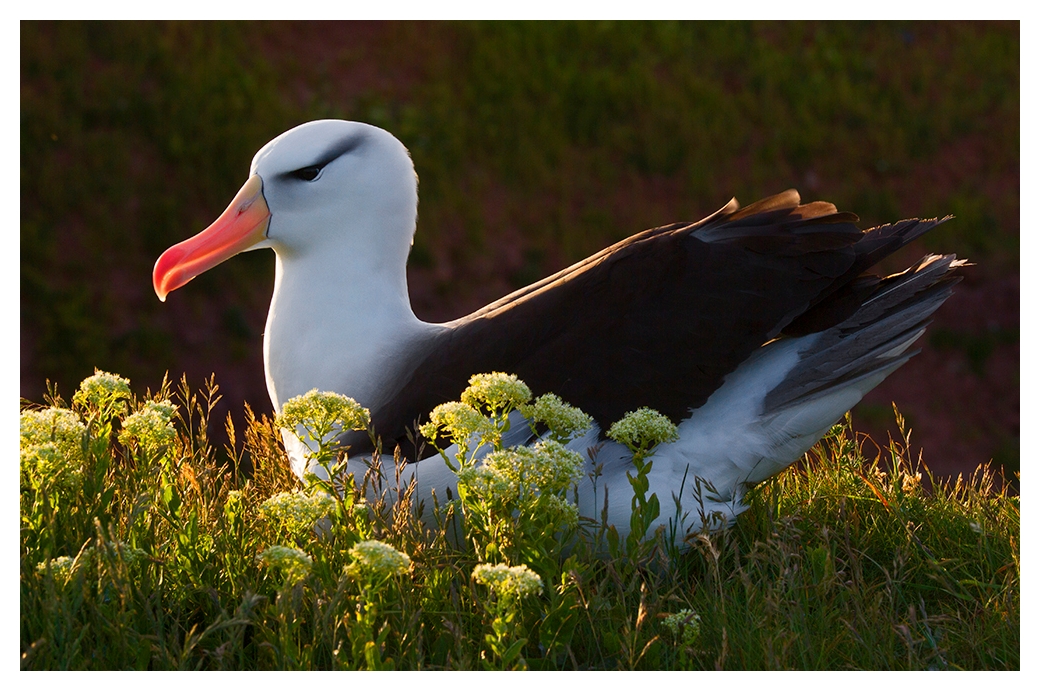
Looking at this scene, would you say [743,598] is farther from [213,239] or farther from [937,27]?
[937,27]

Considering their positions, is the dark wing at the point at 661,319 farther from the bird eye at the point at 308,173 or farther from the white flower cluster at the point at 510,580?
the white flower cluster at the point at 510,580

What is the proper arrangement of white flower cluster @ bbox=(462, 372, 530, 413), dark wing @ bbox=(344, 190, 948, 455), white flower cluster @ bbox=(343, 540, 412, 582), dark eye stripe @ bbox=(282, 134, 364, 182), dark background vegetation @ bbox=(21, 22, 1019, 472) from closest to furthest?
white flower cluster @ bbox=(343, 540, 412, 582) < white flower cluster @ bbox=(462, 372, 530, 413) < dark wing @ bbox=(344, 190, 948, 455) < dark eye stripe @ bbox=(282, 134, 364, 182) < dark background vegetation @ bbox=(21, 22, 1019, 472)

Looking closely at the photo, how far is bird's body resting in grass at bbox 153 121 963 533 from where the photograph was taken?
290 cm

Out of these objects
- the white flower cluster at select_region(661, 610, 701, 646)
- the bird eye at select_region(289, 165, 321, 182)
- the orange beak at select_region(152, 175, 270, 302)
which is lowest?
the white flower cluster at select_region(661, 610, 701, 646)

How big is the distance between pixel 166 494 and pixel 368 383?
0.80 m

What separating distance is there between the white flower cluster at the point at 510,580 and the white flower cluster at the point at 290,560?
40cm

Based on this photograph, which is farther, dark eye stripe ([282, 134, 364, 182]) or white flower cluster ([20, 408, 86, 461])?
dark eye stripe ([282, 134, 364, 182])

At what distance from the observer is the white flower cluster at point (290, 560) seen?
212 centimetres

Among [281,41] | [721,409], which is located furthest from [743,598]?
[281,41]

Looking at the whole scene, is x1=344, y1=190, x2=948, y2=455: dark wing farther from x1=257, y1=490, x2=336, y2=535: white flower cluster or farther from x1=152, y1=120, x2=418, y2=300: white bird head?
x1=257, y1=490, x2=336, y2=535: white flower cluster

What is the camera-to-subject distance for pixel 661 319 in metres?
2.95

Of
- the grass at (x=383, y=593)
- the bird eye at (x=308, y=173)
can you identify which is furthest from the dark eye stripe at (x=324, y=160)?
the grass at (x=383, y=593)

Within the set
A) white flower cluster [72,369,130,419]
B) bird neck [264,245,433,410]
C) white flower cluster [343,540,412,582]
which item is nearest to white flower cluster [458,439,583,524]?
white flower cluster [343,540,412,582]

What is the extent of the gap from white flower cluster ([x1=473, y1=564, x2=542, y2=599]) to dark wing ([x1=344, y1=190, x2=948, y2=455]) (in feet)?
3.10
